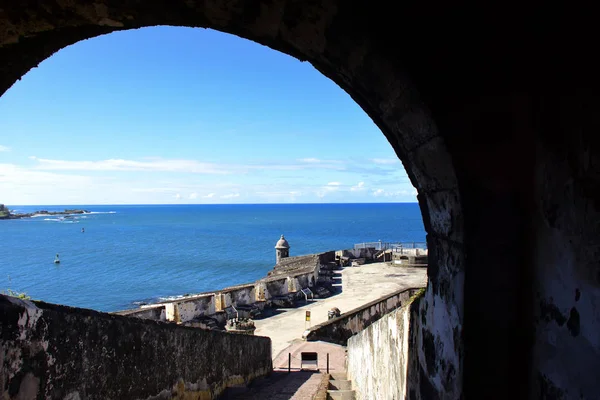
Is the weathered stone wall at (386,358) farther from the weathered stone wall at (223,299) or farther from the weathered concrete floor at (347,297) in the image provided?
the weathered concrete floor at (347,297)

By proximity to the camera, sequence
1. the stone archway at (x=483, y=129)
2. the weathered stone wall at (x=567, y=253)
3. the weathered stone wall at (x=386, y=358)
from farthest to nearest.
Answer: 1. the weathered stone wall at (x=386, y=358)
2. the stone archway at (x=483, y=129)
3. the weathered stone wall at (x=567, y=253)

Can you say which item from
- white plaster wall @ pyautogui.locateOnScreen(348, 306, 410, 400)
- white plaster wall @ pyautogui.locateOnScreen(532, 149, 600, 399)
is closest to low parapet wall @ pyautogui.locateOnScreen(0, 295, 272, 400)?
white plaster wall @ pyautogui.locateOnScreen(348, 306, 410, 400)

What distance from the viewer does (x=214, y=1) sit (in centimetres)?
175

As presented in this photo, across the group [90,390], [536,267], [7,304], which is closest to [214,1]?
[536,267]

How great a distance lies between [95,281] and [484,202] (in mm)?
45256

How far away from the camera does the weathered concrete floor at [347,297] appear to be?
44.7 feet

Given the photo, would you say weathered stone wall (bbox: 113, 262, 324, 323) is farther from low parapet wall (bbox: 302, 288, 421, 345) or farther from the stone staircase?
the stone staircase

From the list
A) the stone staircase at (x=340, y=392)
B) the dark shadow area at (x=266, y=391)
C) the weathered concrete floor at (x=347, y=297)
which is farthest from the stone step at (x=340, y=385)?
the weathered concrete floor at (x=347, y=297)

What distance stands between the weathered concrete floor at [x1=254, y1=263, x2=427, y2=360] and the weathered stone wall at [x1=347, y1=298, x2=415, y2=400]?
662 cm

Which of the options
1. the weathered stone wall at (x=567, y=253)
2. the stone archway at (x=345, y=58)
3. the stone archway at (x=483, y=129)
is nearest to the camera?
the weathered stone wall at (x=567, y=253)

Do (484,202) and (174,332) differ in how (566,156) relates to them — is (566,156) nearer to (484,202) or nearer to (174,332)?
(484,202)

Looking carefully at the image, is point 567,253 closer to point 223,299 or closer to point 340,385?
point 340,385

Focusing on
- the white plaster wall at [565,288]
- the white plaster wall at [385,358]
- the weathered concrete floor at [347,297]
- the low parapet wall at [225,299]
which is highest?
the white plaster wall at [565,288]

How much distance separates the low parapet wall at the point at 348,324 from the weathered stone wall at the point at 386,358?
665cm
